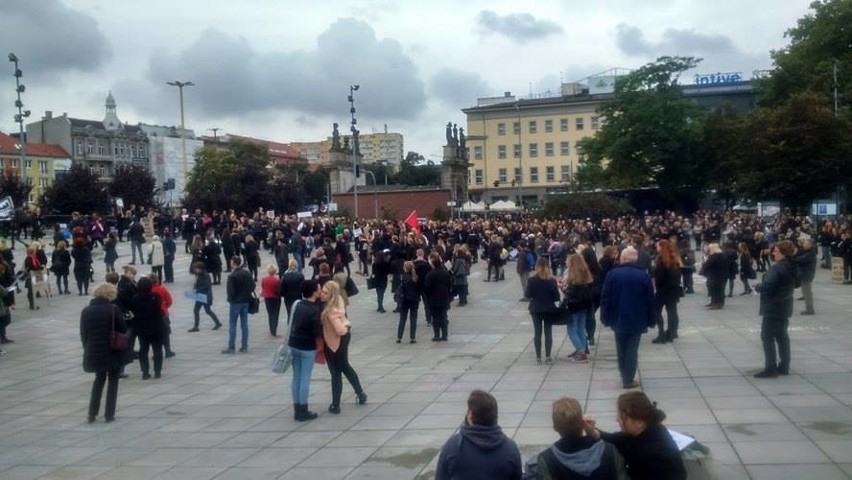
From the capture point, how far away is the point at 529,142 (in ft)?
352

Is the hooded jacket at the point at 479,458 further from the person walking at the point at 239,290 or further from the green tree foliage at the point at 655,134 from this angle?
the green tree foliage at the point at 655,134

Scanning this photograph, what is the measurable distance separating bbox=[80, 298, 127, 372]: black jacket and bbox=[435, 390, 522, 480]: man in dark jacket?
6.50 m

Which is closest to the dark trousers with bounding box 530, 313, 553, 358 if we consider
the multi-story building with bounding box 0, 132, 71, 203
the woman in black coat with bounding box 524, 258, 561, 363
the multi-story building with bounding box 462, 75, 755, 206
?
the woman in black coat with bounding box 524, 258, 561, 363

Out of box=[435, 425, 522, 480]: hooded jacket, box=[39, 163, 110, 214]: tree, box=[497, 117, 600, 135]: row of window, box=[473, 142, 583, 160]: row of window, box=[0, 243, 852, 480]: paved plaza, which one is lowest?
box=[0, 243, 852, 480]: paved plaza

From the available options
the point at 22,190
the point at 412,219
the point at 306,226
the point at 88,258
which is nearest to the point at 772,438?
the point at 88,258

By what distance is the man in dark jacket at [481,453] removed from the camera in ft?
17.9

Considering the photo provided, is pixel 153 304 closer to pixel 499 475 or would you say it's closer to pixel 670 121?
pixel 499 475

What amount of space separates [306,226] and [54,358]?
A: 77.7ft

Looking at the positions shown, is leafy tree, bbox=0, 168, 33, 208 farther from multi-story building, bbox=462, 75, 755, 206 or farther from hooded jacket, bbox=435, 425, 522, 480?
multi-story building, bbox=462, 75, 755, 206

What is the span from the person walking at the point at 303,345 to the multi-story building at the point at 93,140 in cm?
10929

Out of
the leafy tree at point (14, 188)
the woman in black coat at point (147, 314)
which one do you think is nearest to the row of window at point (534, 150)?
the leafy tree at point (14, 188)

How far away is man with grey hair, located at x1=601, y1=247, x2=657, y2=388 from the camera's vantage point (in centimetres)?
1131

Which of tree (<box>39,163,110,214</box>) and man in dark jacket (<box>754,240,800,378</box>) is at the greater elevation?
tree (<box>39,163,110,214</box>)

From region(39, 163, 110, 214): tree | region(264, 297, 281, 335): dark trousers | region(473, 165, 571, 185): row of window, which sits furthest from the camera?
region(473, 165, 571, 185): row of window
